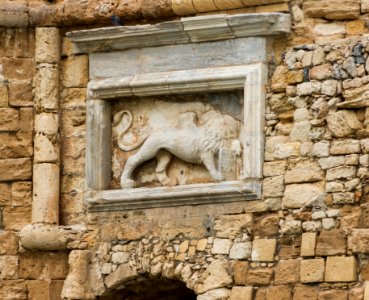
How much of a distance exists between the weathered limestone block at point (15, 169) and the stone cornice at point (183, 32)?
104 centimetres

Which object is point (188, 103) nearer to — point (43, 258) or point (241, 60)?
point (241, 60)

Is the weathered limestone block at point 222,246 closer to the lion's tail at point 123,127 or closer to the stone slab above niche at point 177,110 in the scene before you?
the stone slab above niche at point 177,110

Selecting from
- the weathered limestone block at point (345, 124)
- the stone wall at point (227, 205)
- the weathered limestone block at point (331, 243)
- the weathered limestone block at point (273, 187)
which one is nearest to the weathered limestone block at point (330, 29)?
the stone wall at point (227, 205)

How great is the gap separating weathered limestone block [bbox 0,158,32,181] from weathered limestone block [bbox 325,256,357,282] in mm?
3019

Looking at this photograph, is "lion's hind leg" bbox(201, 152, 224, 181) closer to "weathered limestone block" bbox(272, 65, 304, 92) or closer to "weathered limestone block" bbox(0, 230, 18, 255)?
"weathered limestone block" bbox(272, 65, 304, 92)

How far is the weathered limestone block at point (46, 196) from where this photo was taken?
1888cm

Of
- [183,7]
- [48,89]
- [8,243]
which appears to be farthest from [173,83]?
[8,243]

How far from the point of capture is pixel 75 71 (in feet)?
62.5

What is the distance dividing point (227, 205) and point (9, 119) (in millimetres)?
2249

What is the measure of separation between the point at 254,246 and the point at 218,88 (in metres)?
1.33

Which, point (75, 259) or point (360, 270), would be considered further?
point (75, 259)

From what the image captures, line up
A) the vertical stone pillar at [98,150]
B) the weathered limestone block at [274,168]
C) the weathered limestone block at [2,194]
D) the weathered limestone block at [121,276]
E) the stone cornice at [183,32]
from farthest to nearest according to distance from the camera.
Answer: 1. the weathered limestone block at [2,194]
2. the vertical stone pillar at [98,150]
3. the weathered limestone block at [121,276]
4. the stone cornice at [183,32]
5. the weathered limestone block at [274,168]

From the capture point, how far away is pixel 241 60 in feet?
59.4

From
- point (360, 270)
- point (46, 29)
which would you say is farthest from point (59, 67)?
point (360, 270)
